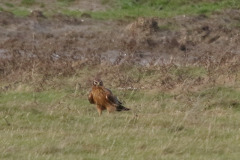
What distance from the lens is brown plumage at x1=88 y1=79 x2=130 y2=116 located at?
10.0 metres

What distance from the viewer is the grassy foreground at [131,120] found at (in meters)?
7.56

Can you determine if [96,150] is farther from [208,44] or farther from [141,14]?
[141,14]

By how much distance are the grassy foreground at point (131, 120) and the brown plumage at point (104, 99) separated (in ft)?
0.56

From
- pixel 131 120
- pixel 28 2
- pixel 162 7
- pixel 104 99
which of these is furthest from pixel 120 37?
pixel 131 120

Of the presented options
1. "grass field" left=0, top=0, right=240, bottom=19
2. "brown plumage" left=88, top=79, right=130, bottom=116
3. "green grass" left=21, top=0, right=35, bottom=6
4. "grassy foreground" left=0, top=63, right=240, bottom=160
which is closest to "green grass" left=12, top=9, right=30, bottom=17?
"grass field" left=0, top=0, right=240, bottom=19

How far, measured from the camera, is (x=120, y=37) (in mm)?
19250

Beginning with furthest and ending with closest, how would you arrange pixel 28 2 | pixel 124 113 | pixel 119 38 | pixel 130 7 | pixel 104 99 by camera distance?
pixel 130 7 → pixel 28 2 → pixel 119 38 → pixel 124 113 → pixel 104 99

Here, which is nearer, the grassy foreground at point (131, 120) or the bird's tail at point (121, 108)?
the grassy foreground at point (131, 120)

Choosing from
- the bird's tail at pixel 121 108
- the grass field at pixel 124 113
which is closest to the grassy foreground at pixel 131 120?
the grass field at pixel 124 113

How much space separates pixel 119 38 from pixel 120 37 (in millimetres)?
149

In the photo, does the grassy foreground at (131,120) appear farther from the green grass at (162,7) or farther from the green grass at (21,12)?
the green grass at (162,7)

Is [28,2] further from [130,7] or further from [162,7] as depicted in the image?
[162,7]

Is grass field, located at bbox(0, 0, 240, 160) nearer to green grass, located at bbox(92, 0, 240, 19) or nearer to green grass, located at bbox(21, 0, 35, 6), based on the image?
green grass, located at bbox(92, 0, 240, 19)

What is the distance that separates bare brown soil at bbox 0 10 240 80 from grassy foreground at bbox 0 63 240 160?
119 inches
